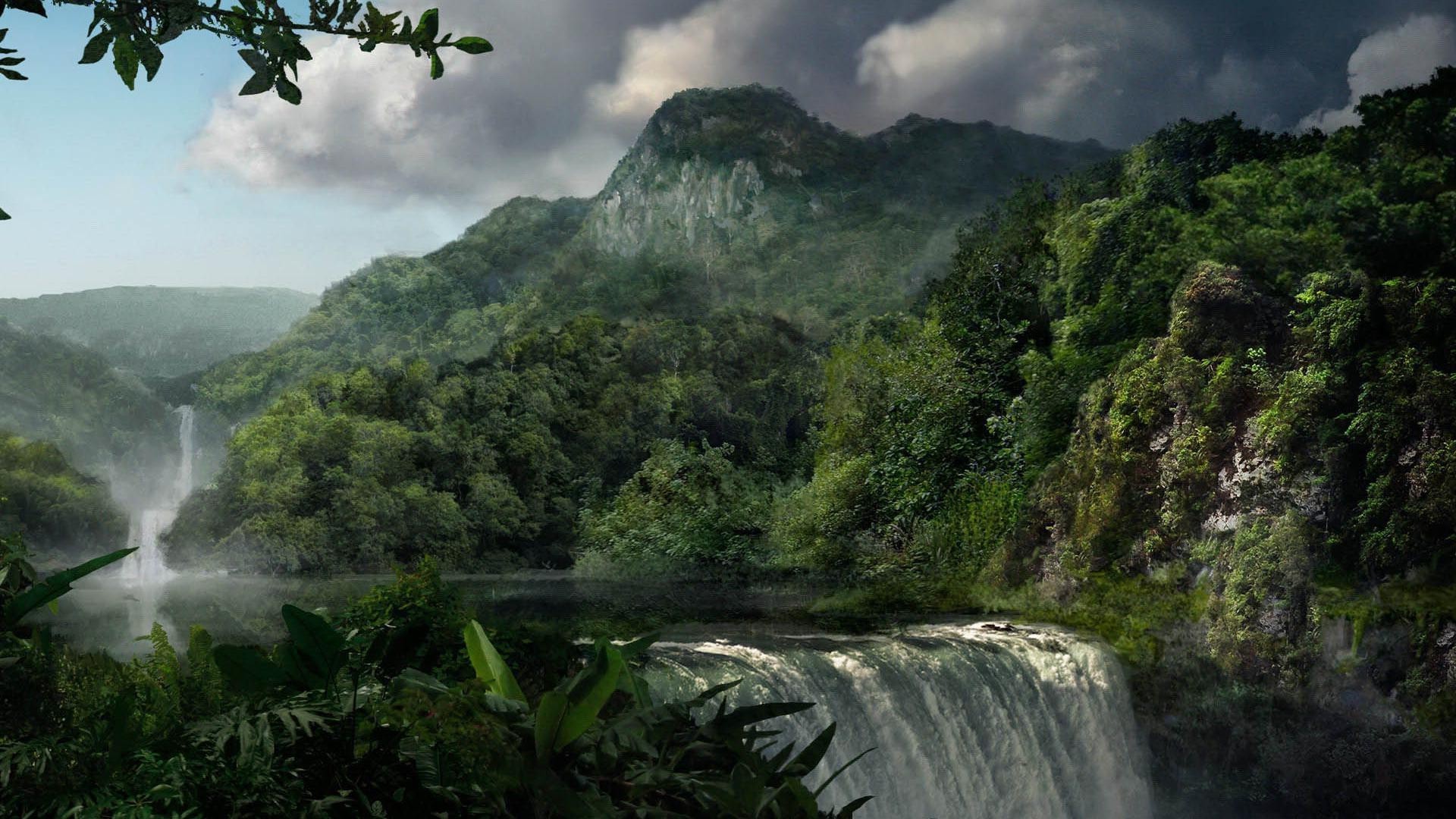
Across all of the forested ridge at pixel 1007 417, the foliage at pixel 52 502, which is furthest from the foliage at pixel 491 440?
the foliage at pixel 52 502

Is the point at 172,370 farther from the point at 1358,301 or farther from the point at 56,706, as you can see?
the point at 56,706

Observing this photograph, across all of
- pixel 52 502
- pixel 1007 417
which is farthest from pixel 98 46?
pixel 52 502

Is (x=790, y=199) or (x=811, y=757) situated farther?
(x=790, y=199)

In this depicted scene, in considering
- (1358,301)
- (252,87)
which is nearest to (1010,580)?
(1358,301)

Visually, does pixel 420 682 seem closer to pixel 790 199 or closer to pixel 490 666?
pixel 490 666

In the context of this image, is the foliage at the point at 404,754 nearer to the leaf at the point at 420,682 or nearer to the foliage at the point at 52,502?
the leaf at the point at 420,682

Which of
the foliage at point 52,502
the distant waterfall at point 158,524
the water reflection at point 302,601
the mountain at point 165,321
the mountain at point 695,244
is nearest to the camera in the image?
the water reflection at point 302,601
